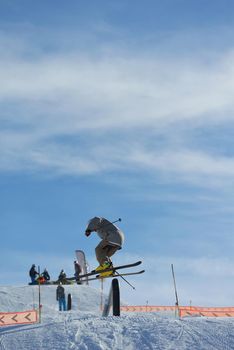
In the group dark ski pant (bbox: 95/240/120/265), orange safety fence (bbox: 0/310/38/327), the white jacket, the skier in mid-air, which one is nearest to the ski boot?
the skier in mid-air

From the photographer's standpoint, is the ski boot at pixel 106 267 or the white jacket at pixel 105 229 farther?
the ski boot at pixel 106 267

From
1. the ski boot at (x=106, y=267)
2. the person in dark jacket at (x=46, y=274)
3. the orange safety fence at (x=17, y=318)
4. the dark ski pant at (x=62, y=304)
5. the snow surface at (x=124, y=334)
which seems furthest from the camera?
the person in dark jacket at (x=46, y=274)

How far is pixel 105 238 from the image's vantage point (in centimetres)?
2030

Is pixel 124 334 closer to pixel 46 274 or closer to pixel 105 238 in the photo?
pixel 105 238

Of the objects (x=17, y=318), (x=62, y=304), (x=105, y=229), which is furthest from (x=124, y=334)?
(x=62, y=304)

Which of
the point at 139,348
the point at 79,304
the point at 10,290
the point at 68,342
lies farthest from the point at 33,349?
the point at 10,290

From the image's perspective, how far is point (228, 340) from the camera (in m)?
16.2

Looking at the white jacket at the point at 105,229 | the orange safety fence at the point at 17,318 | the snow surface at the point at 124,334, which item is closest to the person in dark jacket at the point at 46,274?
the orange safety fence at the point at 17,318

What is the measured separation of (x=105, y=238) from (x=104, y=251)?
1.40 ft

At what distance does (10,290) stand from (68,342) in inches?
841

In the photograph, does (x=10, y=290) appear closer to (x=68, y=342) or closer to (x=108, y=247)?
(x=108, y=247)

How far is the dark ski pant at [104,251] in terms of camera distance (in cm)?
2044

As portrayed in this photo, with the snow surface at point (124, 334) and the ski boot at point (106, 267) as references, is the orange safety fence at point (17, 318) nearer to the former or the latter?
the ski boot at point (106, 267)

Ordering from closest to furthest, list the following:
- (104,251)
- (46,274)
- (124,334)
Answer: (124,334) → (104,251) → (46,274)
